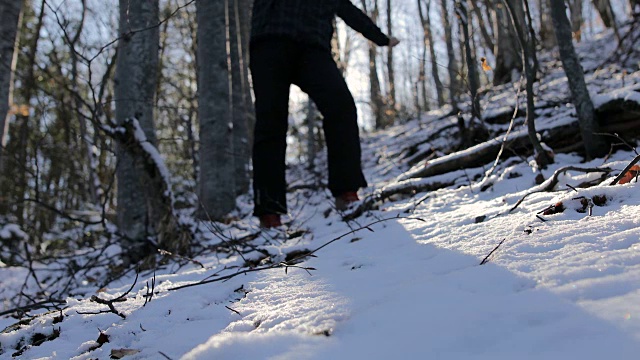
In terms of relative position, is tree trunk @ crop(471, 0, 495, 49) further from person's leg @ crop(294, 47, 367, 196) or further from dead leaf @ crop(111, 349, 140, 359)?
dead leaf @ crop(111, 349, 140, 359)

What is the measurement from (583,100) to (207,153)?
118 inches

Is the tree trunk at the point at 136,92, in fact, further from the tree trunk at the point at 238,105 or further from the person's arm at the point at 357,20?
the tree trunk at the point at 238,105

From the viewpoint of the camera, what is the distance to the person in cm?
258

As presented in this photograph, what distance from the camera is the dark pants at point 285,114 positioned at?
8.48ft

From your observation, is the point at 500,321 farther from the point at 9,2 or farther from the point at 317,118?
the point at 317,118

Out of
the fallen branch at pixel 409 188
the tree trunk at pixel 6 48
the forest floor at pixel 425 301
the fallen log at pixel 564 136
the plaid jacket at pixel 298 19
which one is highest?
the tree trunk at pixel 6 48

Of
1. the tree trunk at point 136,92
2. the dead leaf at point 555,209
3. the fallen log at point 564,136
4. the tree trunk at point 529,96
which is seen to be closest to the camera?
the dead leaf at point 555,209

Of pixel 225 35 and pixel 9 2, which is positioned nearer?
pixel 9 2

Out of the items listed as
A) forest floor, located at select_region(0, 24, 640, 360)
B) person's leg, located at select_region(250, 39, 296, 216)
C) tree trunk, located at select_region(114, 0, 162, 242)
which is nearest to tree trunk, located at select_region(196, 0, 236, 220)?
tree trunk, located at select_region(114, 0, 162, 242)

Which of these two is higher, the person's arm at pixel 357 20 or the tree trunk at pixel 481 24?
the tree trunk at pixel 481 24

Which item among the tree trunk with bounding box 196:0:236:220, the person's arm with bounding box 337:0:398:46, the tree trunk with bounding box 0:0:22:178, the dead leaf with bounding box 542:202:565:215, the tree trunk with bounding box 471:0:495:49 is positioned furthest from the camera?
the tree trunk with bounding box 471:0:495:49

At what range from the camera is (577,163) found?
7.45 ft

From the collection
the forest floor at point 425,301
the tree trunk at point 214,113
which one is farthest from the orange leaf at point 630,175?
the tree trunk at point 214,113

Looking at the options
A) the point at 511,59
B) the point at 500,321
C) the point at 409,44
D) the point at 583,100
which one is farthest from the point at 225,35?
the point at 409,44
